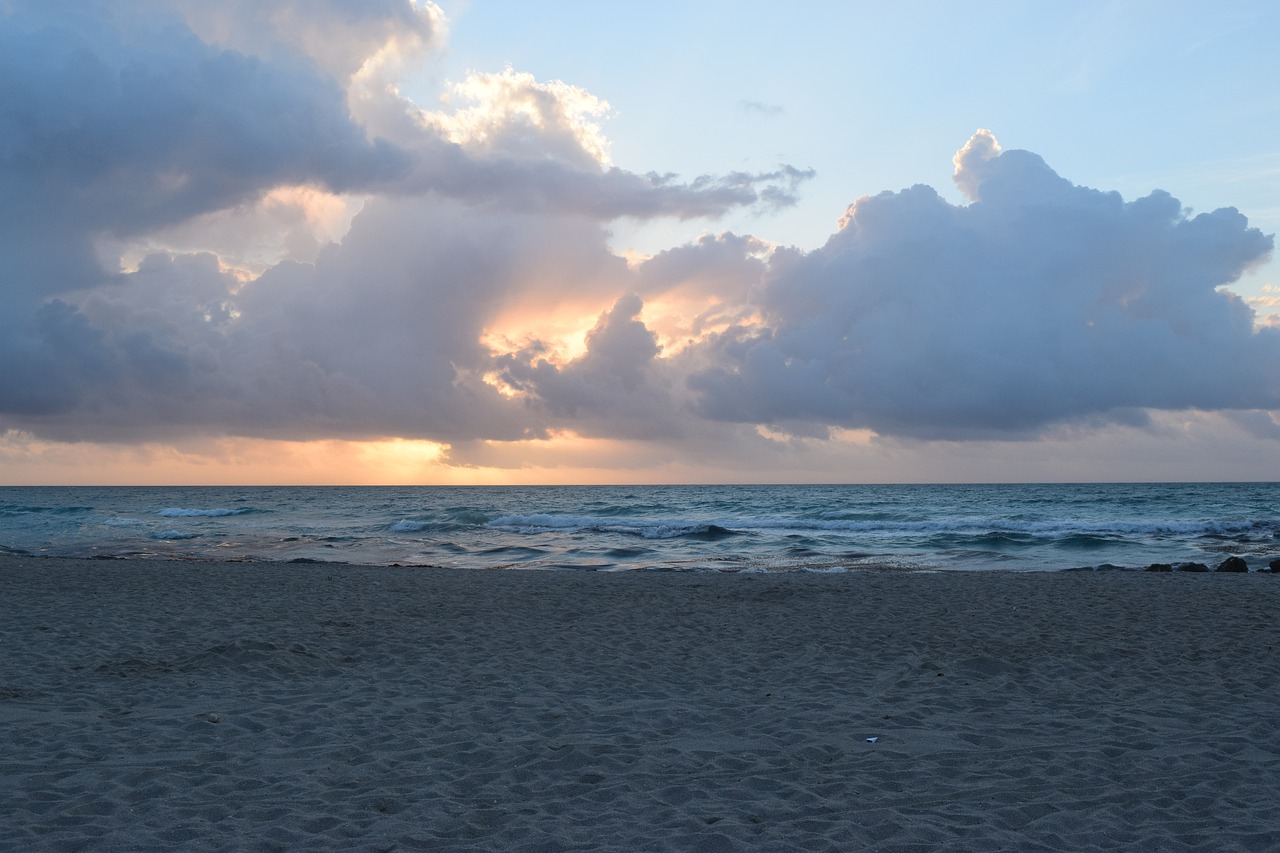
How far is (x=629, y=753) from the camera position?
684 centimetres

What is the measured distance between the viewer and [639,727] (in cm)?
760

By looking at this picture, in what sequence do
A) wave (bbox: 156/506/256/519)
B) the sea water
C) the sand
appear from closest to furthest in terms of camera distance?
the sand < the sea water < wave (bbox: 156/506/256/519)

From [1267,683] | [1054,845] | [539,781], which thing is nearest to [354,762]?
[539,781]

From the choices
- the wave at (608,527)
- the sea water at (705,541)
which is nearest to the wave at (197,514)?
the sea water at (705,541)

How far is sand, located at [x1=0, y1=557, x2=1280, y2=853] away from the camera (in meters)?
5.33

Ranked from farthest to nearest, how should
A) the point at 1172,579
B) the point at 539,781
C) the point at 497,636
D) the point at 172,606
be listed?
1. the point at 1172,579
2. the point at 172,606
3. the point at 497,636
4. the point at 539,781

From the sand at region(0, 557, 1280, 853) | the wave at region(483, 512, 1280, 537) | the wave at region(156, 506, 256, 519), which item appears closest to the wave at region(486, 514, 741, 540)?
the wave at region(483, 512, 1280, 537)

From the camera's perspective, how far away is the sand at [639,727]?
533 centimetres

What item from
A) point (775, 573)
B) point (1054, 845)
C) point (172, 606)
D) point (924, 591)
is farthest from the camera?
point (775, 573)

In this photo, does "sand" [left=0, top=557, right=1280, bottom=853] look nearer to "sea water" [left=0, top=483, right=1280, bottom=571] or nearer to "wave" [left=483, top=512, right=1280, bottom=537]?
"sea water" [left=0, top=483, right=1280, bottom=571]

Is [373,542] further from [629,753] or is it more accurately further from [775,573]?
[629,753]

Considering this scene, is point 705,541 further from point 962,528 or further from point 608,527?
point 962,528

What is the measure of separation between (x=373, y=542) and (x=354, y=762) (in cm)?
3085

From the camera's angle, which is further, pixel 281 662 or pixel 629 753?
pixel 281 662
